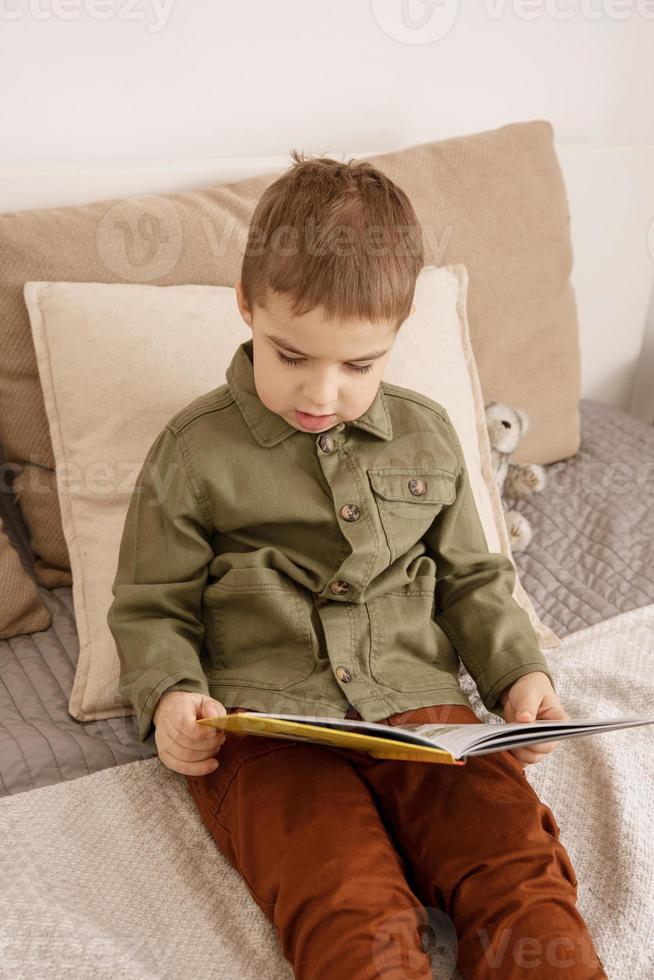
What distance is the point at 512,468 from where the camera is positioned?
5.11ft

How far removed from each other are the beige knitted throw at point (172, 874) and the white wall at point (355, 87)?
0.86 meters

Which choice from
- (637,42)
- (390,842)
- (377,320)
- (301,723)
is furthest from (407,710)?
(637,42)

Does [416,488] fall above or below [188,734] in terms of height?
above

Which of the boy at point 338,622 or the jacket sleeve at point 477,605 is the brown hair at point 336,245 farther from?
the jacket sleeve at point 477,605

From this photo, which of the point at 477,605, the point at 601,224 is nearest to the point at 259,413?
the point at 477,605

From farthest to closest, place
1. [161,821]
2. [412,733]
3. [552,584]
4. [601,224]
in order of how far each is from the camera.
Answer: [601,224] → [552,584] → [161,821] → [412,733]

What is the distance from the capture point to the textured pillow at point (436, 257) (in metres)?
1.22

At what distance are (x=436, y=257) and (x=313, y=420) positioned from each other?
24.1 inches

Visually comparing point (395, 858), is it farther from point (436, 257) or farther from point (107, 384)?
point (436, 257)

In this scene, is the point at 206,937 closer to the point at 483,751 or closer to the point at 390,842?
the point at 390,842

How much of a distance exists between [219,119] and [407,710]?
970 millimetres

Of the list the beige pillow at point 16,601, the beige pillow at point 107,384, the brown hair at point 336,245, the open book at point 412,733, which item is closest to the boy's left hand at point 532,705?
the open book at point 412,733

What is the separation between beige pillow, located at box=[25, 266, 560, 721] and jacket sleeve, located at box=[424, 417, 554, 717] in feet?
0.71

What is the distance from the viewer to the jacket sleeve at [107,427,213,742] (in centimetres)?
92
